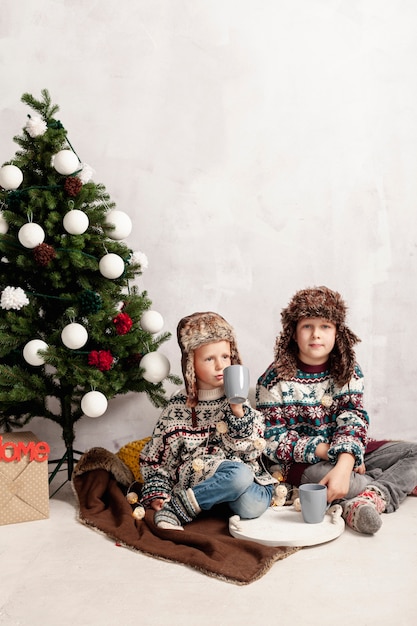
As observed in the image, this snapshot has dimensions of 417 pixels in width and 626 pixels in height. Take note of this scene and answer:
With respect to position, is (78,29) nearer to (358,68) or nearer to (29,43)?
(29,43)

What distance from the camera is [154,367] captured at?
123 inches

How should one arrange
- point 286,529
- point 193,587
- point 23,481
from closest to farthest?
point 193,587
point 286,529
point 23,481

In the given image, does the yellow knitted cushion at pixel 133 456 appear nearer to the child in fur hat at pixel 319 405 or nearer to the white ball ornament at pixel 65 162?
the child in fur hat at pixel 319 405

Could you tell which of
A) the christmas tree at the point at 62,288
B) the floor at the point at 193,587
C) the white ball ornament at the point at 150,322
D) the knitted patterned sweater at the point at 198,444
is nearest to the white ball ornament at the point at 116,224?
the christmas tree at the point at 62,288

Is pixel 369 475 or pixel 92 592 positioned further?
pixel 369 475

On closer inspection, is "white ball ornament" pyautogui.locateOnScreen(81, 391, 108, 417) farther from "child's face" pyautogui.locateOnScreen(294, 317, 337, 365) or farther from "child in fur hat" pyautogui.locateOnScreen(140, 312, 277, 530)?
"child's face" pyautogui.locateOnScreen(294, 317, 337, 365)

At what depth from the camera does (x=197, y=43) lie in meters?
3.93

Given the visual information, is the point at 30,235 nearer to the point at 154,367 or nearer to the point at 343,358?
the point at 154,367

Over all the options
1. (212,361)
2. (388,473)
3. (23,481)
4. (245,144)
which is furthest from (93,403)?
(245,144)

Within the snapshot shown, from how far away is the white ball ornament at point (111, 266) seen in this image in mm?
3066

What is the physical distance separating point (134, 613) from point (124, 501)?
929 mm

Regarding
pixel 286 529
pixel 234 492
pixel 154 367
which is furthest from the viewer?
pixel 154 367

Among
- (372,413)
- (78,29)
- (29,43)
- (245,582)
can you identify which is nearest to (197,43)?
(78,29)

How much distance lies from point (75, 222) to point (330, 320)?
1.14 metres
